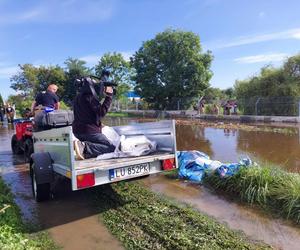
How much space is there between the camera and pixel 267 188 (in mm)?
5148

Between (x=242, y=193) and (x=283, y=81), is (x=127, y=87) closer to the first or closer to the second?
(x=283, y=81)

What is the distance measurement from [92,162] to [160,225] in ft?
4.69

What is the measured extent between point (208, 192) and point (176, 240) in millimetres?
2045

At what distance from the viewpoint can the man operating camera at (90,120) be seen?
5453 mm

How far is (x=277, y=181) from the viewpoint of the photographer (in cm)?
521

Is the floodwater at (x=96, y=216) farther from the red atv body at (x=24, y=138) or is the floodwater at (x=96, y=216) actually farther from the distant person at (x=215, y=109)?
the distant person at (x=215, y=109)

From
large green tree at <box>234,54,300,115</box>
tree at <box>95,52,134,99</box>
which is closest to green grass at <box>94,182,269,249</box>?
large green tree at <box>234,54,300,115</box>

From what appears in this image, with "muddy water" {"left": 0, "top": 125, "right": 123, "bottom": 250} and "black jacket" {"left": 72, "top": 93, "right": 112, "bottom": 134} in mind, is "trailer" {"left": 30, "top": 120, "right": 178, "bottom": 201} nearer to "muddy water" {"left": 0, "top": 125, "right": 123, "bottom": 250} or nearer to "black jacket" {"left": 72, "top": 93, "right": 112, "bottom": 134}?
"muddy water" {"left": 0, "top": 125, "right": 123, "bottom": 250}

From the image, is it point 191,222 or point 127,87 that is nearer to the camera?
point 191,222

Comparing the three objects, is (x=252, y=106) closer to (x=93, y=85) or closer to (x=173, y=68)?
(x=173, y=68)

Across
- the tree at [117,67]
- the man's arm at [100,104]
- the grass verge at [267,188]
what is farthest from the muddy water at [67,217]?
the tree at [117,67]

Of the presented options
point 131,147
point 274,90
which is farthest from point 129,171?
point 274,90

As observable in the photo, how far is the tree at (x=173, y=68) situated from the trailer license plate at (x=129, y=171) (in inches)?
1046

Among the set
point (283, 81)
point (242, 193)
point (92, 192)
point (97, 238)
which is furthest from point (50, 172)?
point (283, 81)
